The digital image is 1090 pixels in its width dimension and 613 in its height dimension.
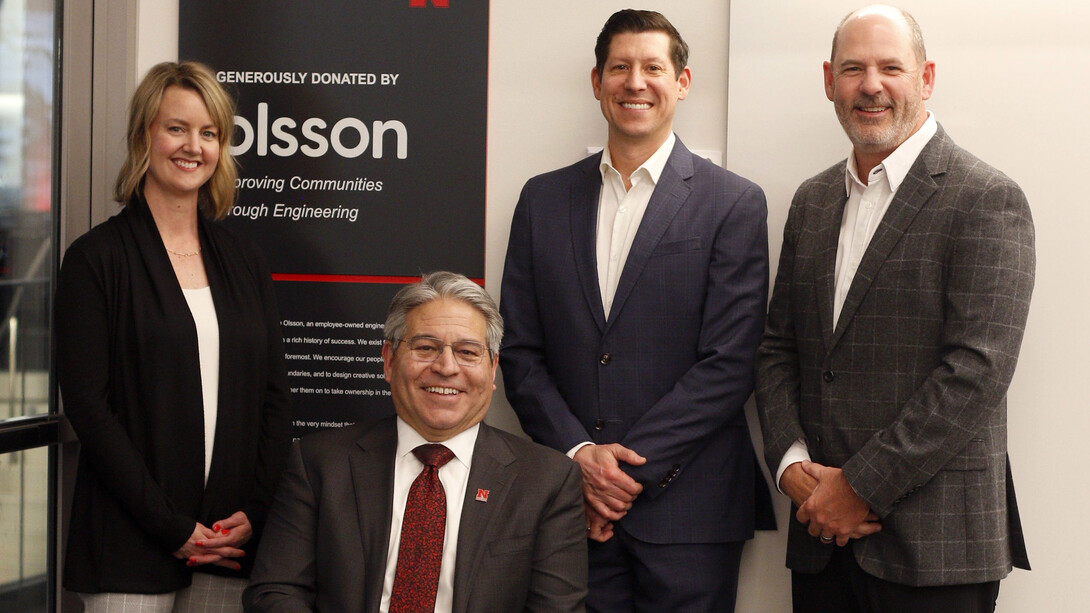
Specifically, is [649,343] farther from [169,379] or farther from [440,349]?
[169,379]

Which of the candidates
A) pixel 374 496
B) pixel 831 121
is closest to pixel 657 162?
pixel 831 121

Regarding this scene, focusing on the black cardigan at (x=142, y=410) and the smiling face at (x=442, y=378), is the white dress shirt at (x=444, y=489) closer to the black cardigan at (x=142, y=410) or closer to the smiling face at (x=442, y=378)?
→ the smiling face at (x=442, y=378)

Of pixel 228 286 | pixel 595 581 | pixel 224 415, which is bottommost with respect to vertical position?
pixel 595 581

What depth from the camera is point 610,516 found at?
251 centimetres

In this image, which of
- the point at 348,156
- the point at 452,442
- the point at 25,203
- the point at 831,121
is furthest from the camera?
the point at 348,156

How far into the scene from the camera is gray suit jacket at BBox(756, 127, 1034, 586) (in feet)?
7.07

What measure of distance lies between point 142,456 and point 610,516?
3.82 feet

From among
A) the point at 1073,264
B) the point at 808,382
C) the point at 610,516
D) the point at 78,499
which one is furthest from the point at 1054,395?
the point at 78,499

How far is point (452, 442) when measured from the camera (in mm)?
2260

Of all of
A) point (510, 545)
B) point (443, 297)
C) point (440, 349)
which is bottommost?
point (510, 545)

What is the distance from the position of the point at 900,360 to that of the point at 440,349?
1049 mm

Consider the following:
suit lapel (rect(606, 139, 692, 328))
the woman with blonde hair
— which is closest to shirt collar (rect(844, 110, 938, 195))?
suit lapel (rect(606, 139, 692, 328))

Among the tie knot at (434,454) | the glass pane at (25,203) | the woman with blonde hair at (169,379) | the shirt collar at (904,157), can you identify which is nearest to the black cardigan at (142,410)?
the woman with blonde hair at (169,379)

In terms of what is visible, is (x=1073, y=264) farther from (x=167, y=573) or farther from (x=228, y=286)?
(x=167, y=573)
